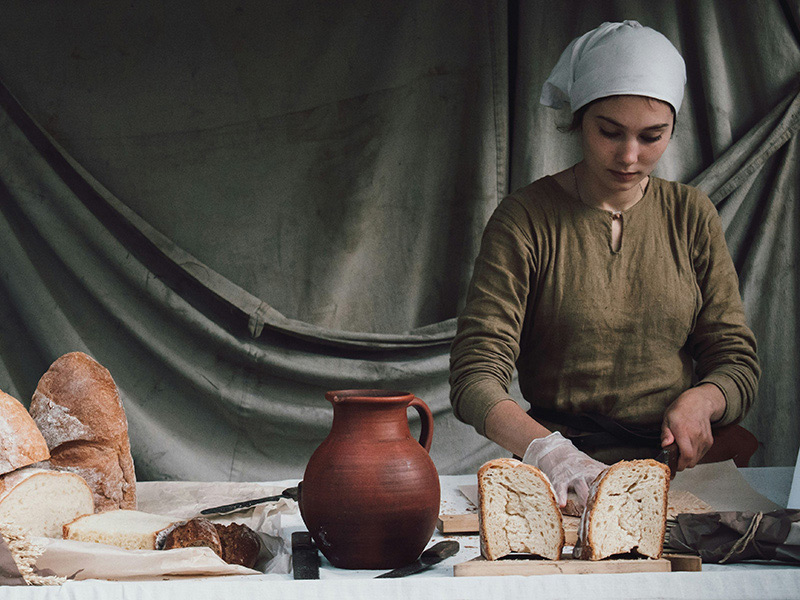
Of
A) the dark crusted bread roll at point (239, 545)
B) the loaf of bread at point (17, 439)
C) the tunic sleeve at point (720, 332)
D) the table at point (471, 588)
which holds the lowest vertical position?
the table at point (471, 588)

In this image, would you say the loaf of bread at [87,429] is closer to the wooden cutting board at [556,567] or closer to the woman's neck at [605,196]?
the wooden cutting board at [556,567]

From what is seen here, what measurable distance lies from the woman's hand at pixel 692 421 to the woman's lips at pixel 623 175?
53 cm

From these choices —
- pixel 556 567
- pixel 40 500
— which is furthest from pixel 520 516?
pixel 40 500

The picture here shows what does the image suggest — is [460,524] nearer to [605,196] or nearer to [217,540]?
[217,540]

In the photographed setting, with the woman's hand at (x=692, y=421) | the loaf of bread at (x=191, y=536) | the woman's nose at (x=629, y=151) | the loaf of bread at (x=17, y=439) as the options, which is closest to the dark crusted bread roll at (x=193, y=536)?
the loaf of bread at (x=191, y=536)

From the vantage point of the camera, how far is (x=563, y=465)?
5.22 ft

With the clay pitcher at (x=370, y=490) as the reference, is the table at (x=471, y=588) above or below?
below

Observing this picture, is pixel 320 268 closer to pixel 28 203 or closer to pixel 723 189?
pixel 28 203

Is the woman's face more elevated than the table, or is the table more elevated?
the woman's face

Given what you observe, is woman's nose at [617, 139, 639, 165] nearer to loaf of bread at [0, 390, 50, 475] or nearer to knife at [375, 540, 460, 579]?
knife at [375, 540, 460, 579]

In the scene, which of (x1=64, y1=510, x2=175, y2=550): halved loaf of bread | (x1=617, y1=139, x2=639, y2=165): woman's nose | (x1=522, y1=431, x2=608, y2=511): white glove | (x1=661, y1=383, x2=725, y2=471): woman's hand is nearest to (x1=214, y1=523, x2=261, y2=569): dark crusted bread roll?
(x1=64, y1=510, x2=175, y2=550): halved loaf of bread

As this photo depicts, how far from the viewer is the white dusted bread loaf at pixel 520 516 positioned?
1.31 m

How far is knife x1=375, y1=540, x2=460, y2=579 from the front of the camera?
1.29m

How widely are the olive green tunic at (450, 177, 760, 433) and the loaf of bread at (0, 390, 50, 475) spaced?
0.93m
